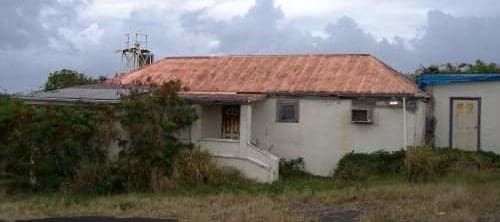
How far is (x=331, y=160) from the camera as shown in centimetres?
2295

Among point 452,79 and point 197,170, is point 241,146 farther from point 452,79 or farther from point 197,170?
point 452,79

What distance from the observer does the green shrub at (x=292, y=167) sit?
22.9 meters

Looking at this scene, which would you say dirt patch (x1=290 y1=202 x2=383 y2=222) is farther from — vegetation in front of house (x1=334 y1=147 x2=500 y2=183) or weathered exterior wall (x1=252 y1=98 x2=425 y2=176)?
weathered exterior wall (x1=252 y1=98 x2=425 y2=176)

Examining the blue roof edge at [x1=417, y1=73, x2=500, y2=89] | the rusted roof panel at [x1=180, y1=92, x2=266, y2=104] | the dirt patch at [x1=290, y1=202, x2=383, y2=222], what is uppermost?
the blue roof edge at [x1=417, y1=73, x2=500, y2=89]

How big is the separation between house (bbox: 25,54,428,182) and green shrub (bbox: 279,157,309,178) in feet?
0.63

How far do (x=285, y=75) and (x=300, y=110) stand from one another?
1.88 m

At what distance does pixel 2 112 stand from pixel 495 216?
1454 cm

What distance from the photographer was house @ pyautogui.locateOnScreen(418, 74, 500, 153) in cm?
2223

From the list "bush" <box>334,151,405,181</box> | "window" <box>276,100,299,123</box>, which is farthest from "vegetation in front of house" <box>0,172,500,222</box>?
"window" <box>276,100,299,123</box>

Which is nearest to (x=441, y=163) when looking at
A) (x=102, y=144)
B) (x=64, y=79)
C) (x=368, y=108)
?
(x=368, y=108)

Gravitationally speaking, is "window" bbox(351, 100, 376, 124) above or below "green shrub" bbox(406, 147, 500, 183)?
above

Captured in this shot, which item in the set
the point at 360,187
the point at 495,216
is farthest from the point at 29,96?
the point at 495,216

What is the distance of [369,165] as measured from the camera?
2183 centimetres

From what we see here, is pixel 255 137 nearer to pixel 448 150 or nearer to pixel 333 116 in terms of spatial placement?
pixel 333 116
